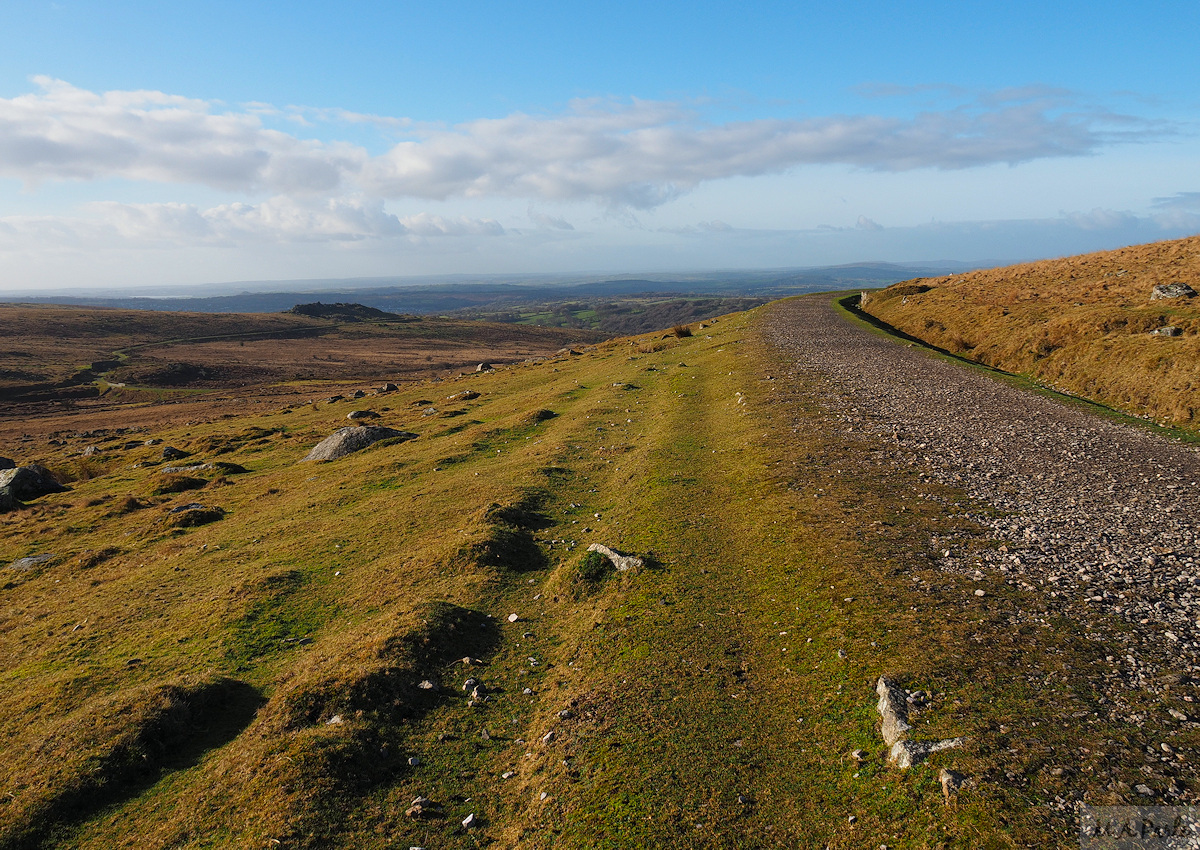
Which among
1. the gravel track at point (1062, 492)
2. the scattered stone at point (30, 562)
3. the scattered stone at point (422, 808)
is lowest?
the scattered stone at point (30, 562)

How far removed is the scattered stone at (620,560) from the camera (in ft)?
54.5

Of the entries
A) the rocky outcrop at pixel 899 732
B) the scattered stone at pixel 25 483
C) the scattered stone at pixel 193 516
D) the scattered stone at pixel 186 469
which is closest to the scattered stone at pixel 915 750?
the rocky outcrop at pixel 899 732

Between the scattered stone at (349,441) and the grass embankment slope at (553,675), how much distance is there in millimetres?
12313

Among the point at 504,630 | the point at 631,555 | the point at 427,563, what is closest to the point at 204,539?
the point at 427,563

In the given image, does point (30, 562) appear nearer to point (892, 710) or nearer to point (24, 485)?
point (24, 485)

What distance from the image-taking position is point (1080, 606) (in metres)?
11.8

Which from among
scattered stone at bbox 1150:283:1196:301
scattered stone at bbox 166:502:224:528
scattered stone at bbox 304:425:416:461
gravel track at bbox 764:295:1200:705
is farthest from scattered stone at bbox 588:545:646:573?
scattered stone at bbox 1150:283:1196:301

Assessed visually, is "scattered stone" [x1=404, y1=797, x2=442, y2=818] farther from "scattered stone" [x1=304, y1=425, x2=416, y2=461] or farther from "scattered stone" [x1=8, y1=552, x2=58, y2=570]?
"scattered stone" [x1=304, y1=425, x2=416, y2=461]

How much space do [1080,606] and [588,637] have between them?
416 inches

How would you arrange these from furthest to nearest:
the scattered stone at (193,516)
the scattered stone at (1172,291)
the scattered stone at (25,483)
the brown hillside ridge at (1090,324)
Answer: the scattered stone at (1172,291) < the scattered stone at (25,483) < the brown hillside ridge at (1090,324) < the scattered stone at (193,516)

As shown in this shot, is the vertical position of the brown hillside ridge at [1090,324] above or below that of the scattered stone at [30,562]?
above

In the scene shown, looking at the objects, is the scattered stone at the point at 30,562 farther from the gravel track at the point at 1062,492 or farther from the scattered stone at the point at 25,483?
the gravel track at the point at 1062,492

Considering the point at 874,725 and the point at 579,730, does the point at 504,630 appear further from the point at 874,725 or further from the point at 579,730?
the point at 874,725

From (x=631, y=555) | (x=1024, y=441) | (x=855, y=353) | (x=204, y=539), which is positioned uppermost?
(x=855, y=353)
